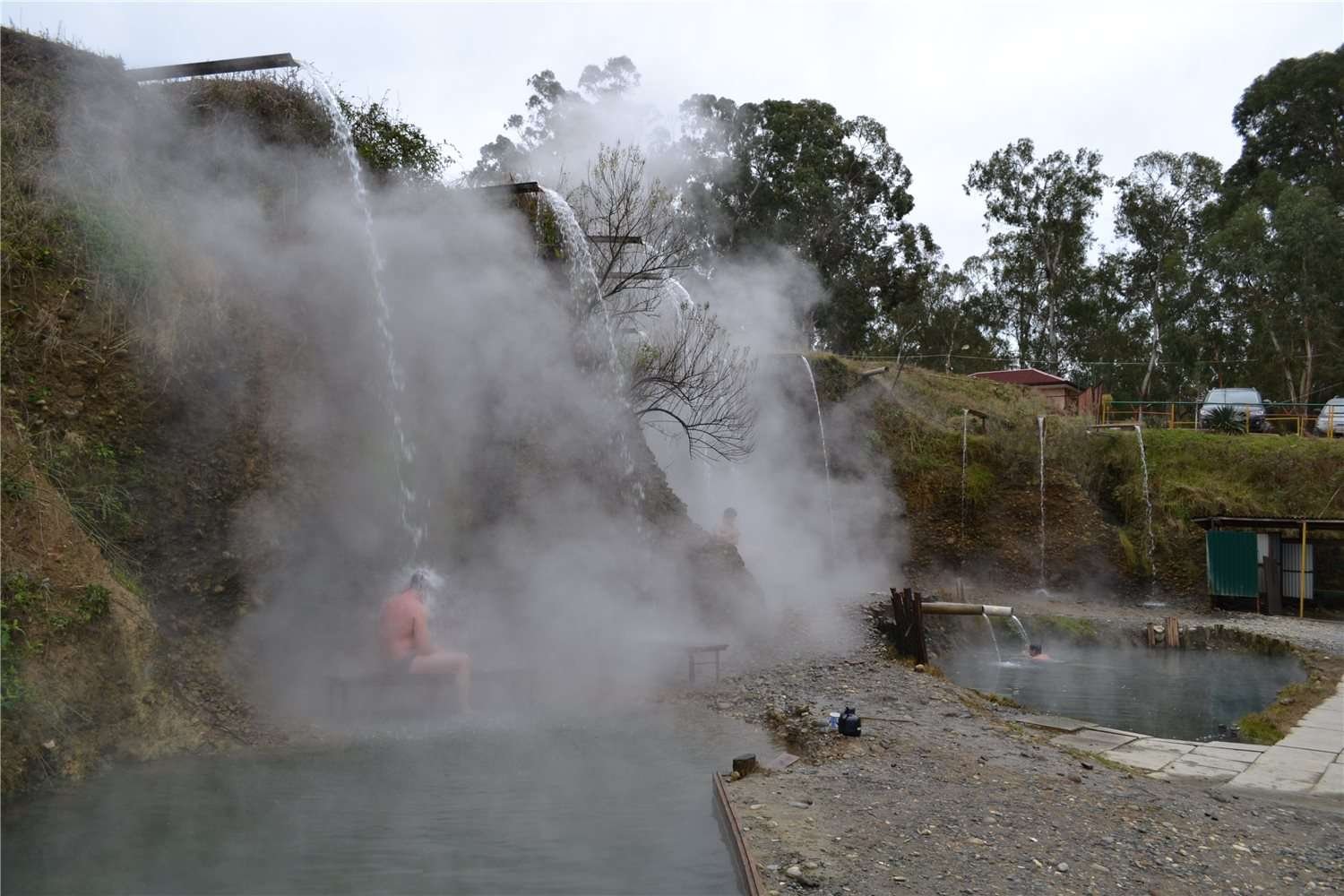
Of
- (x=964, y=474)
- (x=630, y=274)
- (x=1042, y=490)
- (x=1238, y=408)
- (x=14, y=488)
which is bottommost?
(x=1042, y=490)

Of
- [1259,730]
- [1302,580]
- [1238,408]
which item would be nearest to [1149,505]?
[1302,580]

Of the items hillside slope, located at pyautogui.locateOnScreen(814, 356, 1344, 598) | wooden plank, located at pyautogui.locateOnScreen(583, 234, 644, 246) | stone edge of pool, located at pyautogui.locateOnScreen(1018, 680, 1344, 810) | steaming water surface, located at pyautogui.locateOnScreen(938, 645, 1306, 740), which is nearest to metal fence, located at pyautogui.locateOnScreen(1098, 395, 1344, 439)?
hillside slope, located at pyautogui.locateOnScreen(814, 356, 1344, 598)

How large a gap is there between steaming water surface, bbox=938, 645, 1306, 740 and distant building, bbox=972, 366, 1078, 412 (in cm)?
1658

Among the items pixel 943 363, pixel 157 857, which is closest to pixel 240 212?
pixel 157 857

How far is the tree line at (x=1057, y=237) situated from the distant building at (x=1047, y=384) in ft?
20.2

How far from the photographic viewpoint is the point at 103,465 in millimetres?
7504

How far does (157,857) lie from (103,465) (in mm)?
3772

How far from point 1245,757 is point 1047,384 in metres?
25.1

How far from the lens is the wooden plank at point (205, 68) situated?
32.3 feet

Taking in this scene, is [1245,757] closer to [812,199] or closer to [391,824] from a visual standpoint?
[391,824]

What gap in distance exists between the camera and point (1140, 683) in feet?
39.9

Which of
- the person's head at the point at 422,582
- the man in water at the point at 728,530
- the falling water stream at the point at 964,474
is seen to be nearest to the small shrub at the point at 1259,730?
the man in water at the point at 728,530

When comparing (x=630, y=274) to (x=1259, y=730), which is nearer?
(x=1259, y=730)

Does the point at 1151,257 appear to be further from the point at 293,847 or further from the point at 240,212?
the point at 293,847
